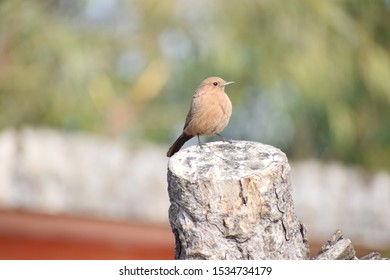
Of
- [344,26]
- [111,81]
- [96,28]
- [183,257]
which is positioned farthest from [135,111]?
[183,257]

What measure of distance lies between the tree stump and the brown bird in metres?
0.59

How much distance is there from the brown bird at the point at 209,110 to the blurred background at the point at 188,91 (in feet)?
8.96

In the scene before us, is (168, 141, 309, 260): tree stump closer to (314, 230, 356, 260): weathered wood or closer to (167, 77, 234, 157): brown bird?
(314, 230, 356, 260): weathered wood

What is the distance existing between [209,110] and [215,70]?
3872 mm

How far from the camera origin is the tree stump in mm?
2293

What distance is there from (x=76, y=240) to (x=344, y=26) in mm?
3788

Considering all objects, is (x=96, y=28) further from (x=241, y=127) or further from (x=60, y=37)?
(x=241, y=127)

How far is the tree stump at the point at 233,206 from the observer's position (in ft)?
7.52

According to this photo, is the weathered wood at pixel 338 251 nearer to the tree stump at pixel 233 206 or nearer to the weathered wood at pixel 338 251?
the weathered wood at pixel 338 251

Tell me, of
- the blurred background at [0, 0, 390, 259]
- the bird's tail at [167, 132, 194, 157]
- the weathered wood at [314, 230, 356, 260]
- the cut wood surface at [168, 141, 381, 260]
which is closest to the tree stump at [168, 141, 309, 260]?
the cut wood surface at [168, 141, 381, 260]

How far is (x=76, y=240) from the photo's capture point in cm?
463

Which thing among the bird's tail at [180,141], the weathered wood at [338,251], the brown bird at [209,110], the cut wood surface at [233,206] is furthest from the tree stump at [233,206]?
the bird's tail at [180,141]

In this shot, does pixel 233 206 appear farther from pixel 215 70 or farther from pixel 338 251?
pixel 215 70
